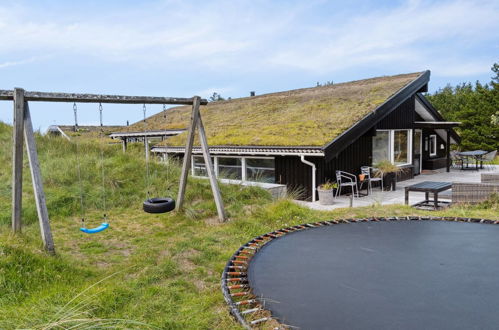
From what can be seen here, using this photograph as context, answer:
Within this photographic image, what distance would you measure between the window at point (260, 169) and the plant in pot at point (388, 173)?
3084 mm

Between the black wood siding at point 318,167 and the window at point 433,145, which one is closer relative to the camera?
→ the black wood siding at point 318,167

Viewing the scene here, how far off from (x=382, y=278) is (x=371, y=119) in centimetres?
750

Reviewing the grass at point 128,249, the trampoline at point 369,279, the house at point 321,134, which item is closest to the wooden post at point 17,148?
the grass at point 128,249

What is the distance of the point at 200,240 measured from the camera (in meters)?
5.07

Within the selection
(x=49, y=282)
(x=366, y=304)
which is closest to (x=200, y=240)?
(x=49, y=282)

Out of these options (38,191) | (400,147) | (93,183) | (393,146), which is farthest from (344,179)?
(38,191)

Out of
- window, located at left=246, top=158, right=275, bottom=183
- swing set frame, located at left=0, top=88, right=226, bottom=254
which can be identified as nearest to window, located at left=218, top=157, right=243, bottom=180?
window, located at left=246, top=158, right=275, bottom=183

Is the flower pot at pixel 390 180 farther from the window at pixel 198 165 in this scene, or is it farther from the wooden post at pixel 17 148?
the wooden post at pixel 17 148

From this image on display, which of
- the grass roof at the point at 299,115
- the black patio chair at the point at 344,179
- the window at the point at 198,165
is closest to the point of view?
the black patio chair at the point at 344,179

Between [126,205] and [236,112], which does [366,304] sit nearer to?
[126,205]

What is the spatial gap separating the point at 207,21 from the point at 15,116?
19.4ft

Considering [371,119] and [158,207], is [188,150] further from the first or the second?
[371,119]

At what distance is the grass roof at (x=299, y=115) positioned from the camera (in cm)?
979

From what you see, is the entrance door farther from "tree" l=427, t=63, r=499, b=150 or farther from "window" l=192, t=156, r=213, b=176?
"tree" l=427, t=63, r=499, b=150
